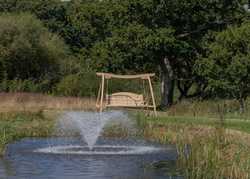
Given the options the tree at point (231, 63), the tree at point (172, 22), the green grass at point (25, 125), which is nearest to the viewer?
the green grass at point (25, 125)

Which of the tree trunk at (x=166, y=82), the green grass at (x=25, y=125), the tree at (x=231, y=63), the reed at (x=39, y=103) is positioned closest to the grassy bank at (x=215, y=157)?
the green grass at (x=25, y=125)

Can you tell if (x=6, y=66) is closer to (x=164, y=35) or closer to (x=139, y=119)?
(x=164, y=35)

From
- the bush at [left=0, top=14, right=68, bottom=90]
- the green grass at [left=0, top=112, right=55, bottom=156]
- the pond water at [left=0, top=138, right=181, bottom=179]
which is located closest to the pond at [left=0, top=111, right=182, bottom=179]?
the pond water at [left=0, top=138, right=181, bottom=179]

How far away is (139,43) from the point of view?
38219mm

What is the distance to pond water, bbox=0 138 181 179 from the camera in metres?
17.9

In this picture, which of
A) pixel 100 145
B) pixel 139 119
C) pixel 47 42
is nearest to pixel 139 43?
pixel 139 119

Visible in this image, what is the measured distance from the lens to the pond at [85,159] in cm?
1792

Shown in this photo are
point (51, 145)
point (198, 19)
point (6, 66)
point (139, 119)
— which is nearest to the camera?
point (51, 145)

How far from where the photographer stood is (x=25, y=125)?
29.0 m

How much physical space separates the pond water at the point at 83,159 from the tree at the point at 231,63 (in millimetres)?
11590

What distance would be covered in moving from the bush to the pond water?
26.0 metres

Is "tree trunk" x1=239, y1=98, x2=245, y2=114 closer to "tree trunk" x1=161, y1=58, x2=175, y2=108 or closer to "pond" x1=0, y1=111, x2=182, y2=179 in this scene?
"tree trunk" x1=161, y1=58, x2=175, y2=108

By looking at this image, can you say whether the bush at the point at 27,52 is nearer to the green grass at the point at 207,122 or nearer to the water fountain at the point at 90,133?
the water fountain at the point at 90,133

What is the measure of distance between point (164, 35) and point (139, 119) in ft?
33.7
